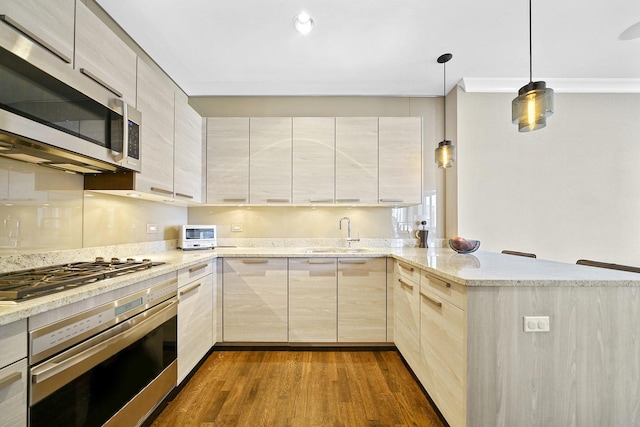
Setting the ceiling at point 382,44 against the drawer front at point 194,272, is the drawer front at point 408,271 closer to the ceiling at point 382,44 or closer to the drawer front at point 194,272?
the drawer front at point 194,272

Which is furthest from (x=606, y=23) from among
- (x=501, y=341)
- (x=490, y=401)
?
(x=490, y=401)

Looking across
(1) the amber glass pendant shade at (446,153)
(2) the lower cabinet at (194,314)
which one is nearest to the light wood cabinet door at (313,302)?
(2) the lower cabinet at (194,314)

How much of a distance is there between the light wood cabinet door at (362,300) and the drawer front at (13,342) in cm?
196

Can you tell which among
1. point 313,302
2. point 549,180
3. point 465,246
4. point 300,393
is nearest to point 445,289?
point 465,246

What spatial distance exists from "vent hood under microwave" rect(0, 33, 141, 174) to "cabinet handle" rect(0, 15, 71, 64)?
7cm

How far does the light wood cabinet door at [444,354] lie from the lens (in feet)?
4.17

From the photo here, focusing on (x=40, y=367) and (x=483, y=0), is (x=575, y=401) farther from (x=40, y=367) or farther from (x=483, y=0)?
(x=483, y=0)

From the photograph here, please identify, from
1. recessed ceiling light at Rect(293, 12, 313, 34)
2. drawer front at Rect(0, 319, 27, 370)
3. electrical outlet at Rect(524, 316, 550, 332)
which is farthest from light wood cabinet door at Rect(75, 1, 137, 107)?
electrical outlet at Rect(524, 316, 550, 332)

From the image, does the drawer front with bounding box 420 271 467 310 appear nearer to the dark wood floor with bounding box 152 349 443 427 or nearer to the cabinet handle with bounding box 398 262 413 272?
the cabinet handle with bounding box 398 262 413 272

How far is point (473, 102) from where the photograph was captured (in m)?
2.90

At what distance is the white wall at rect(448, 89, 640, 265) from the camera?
2879 millimetres

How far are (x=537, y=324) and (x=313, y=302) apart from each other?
5.41 feet

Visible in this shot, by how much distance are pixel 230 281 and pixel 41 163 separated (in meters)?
1.49

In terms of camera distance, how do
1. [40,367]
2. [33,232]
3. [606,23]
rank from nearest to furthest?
1. [40,367]
2. [33,232]
3. [606,23]
